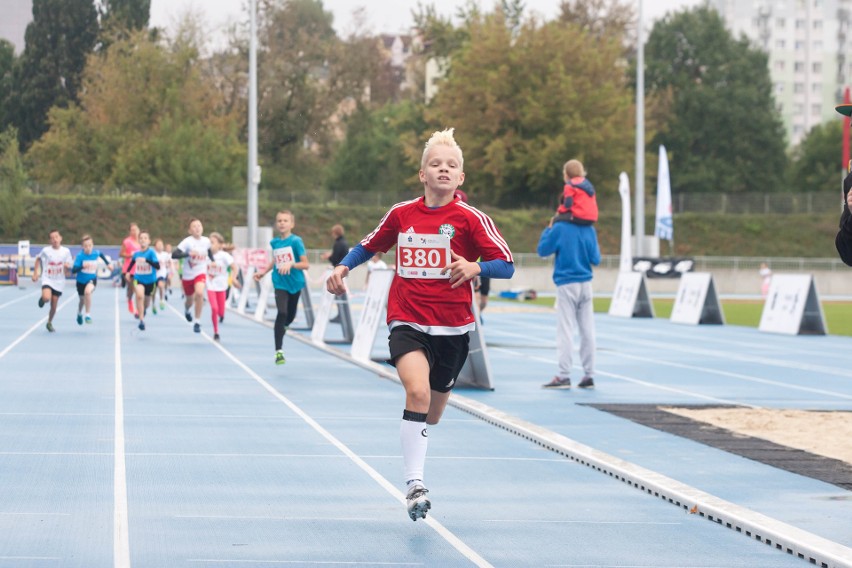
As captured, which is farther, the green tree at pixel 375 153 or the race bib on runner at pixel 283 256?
the green tree at pixel 375 153

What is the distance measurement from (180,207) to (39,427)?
6347cm

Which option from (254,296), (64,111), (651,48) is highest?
(651,48)

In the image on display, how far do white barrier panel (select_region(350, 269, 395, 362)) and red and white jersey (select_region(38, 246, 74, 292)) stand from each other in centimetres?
846

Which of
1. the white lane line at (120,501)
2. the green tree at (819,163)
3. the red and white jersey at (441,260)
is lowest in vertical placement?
the white lane line at (120,501)

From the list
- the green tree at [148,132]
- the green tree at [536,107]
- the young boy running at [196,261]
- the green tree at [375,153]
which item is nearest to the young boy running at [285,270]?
the young boy running at [196,261]

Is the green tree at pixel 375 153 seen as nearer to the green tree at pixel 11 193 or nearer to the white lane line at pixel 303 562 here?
the green tree at pixel 11 193

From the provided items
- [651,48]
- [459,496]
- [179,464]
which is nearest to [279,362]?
[179,464]

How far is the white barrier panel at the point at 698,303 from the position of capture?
3081 cm

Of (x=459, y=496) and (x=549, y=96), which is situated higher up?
(x=549, y=96)

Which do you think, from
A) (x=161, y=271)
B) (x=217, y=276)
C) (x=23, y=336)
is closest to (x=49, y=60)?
(x=161, y=271)

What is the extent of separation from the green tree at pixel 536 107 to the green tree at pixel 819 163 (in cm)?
1986

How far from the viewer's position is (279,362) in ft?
57.6

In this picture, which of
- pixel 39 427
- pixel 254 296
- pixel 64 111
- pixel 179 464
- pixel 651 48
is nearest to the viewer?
pixel 179 464

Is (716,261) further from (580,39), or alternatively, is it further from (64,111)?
(64,111)
